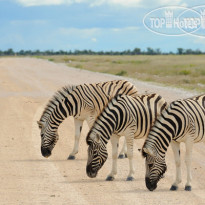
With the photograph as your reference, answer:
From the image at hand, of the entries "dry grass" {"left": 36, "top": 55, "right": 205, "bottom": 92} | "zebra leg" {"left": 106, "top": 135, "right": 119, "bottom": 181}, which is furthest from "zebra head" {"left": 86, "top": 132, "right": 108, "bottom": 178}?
"dry grass" {"left": 36, "top": 55, "right": 205, "bottom": 92}

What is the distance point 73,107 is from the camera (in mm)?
10922

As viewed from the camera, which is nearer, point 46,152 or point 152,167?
point 152,167

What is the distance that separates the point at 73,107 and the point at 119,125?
2220 mm

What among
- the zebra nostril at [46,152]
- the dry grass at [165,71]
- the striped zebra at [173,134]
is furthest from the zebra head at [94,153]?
the dry grass at [165,71]

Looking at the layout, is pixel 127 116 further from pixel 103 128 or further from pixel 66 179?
pixel 66 179

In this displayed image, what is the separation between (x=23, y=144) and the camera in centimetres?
1280

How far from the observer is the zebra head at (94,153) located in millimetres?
8539

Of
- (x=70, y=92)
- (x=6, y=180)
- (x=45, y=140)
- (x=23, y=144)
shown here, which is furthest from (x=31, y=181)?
(x=23, y=144)

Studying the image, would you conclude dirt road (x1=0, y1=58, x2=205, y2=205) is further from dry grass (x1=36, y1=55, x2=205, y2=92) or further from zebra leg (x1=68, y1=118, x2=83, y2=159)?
dry grass (x1=36, y1=55, x2=205, y2=92)

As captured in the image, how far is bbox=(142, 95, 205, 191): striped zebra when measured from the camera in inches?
313

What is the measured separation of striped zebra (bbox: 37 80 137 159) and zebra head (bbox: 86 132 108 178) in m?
2.27

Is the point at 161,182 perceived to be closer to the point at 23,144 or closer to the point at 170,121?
the point at 170,121

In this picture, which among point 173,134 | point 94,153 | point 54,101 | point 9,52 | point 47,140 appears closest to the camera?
point 173,134

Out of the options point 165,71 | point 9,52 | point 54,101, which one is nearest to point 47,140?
point 54,101
